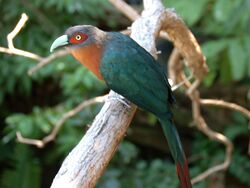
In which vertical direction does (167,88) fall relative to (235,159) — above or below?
above

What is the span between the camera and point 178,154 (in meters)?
1.97

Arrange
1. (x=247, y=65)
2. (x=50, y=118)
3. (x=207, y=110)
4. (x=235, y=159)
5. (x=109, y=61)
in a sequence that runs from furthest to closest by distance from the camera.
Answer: (x=207, y=110) < (x=235, y=159) < (x=50, y=118) < (x=247, y=65) < (x=109, y=61)

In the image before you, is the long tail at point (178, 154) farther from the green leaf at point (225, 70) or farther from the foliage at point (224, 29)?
the green leaf at point (225, 70)

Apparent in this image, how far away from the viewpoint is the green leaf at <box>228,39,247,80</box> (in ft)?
10.3

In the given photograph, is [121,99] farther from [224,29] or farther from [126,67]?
[224,29]

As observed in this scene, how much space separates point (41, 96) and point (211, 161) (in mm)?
1252

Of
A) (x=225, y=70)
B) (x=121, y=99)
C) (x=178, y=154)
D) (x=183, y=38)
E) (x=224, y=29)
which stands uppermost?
(x=224, y=29)

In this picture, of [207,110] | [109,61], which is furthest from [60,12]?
[109,61]

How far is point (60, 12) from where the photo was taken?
3881 mm

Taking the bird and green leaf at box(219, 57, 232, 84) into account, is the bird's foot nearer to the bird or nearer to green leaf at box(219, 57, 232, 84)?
the bird

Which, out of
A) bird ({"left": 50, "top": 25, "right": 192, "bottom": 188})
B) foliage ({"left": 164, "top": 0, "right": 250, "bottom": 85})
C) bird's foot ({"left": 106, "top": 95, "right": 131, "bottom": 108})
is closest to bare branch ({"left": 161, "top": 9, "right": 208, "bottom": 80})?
bird ({"left": 50, "top": 25, "right": 192, "bottom": 188})

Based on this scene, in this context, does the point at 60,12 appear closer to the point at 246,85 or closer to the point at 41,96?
the point at 41,96

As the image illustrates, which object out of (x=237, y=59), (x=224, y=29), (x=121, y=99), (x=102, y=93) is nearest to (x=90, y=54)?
(x=121, y=99)

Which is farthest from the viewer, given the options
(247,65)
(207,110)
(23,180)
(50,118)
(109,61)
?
(207,110)
